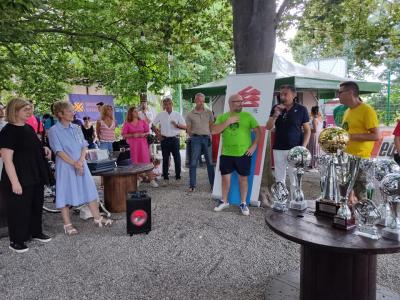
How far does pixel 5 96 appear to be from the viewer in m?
15.0

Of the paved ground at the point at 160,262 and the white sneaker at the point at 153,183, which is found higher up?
the white sneaker at the point at 153,183

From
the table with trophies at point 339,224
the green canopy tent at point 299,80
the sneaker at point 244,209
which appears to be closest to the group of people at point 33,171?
the sneaker at point 244,209

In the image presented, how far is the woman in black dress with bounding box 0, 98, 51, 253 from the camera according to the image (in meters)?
3.48

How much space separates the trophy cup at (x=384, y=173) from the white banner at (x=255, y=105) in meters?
2.71

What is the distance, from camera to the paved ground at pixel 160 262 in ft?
9.33

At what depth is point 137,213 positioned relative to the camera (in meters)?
4.05

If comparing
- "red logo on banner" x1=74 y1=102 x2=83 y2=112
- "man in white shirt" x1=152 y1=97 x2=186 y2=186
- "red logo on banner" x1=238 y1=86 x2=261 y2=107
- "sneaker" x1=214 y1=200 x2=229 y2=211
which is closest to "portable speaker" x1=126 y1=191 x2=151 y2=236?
"sneaker" x1=214 y1=200 x2=229 y2=211

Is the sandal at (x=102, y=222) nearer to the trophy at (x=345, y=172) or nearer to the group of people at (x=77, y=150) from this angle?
the group of people at (x=77, y=150)

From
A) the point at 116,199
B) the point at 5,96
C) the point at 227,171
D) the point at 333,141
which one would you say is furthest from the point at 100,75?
the point at 5,96

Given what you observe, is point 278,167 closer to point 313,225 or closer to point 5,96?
point 313,225

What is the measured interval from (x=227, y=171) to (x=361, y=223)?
9.23ft

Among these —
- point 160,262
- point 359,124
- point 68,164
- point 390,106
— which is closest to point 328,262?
point 160,262

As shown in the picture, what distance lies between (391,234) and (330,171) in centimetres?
60

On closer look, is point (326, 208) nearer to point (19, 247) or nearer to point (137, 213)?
point (137, 213)
